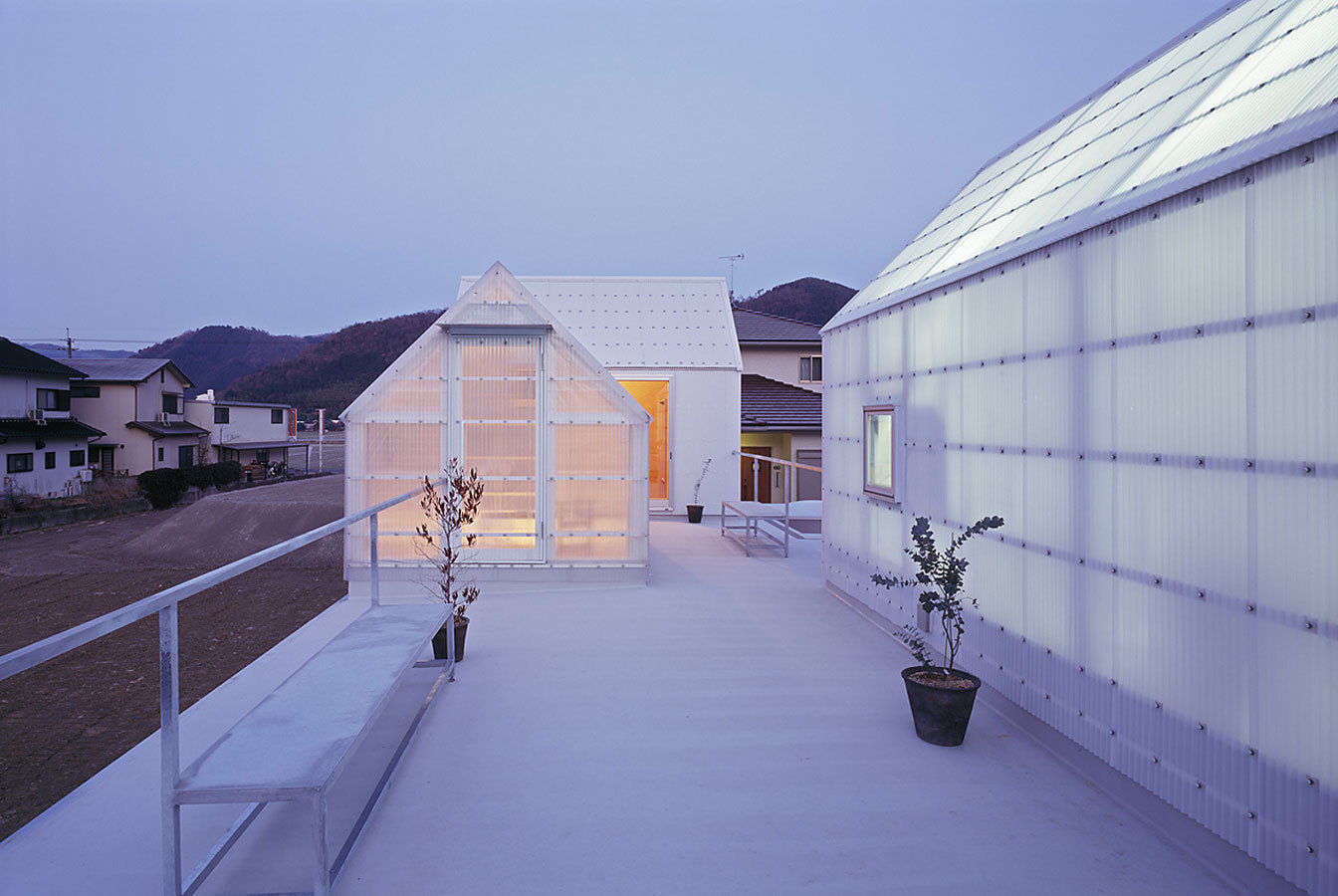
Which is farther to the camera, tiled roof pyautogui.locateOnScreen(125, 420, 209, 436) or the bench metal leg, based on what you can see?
tiled roof pyautogui.locateOnScreen(125, 420, 209, 436)

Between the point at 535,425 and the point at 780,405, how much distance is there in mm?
15656

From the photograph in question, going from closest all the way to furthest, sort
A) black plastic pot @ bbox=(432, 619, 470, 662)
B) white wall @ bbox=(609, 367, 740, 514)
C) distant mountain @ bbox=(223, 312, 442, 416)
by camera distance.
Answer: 1. black plastic pot @ bbox=(432, 619, 470, 662)
2. white wall @ bbox=(609, 367, 740, 514)
3. distant mountain @ bbox=(223, 312, 442, 416)

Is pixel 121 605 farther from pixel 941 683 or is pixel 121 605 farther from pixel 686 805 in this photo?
pixel 941 683

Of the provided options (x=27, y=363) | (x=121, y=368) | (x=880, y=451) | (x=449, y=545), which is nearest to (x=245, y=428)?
(x=121, y=368)

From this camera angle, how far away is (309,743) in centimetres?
292

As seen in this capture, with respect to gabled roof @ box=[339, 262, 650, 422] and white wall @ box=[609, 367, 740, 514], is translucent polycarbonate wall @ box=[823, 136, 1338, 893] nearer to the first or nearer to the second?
gabled roof @ box=[339, 262, 650, 422]

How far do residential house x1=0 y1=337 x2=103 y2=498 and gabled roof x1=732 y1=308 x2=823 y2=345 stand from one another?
29.7 metres

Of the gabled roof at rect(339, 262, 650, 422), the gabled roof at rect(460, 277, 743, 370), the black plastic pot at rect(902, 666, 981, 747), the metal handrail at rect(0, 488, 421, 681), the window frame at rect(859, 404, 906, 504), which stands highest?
the gabled roof at rect(460, 277, 743, 370)

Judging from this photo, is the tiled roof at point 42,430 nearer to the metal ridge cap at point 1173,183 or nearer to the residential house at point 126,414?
the residential house at point 126,414

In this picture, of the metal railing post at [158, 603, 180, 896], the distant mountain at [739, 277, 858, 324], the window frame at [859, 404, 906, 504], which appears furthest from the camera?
the distant mountain at [739, 277, 858, 324]

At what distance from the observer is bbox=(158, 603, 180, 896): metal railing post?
8.08 ft

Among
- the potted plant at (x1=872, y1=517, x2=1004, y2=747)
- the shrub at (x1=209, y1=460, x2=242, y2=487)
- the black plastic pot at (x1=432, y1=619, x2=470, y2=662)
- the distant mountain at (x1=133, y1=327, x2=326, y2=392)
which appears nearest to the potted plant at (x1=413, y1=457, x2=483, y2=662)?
the black plastic pot at (x1=432, y1=619, x2=470, y2=662)

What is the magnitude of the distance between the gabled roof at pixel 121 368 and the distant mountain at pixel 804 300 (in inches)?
2279

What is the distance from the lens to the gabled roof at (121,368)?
38.2 meters
